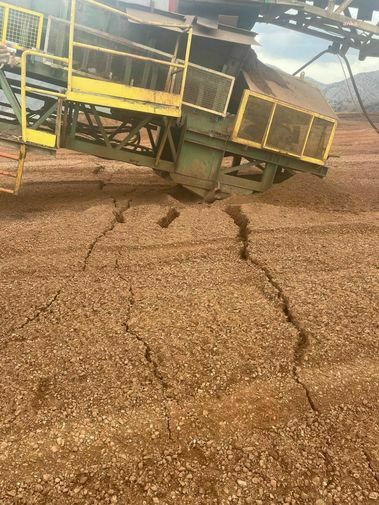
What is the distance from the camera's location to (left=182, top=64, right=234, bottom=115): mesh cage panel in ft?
→ 19.4

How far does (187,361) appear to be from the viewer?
2.94m

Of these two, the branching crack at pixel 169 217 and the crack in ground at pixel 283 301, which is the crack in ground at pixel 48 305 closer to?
the branching crack at pixel 169 217

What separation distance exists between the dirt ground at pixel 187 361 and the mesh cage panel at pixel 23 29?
229cm

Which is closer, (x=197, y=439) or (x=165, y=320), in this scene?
(x=197, y=439)

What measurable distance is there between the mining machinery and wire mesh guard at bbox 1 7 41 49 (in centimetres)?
1

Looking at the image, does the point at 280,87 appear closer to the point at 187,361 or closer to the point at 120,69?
the point at 120,69

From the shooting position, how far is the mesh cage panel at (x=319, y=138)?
21.4 ft

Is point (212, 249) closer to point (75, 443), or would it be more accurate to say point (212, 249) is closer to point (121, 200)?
point (121, 200)

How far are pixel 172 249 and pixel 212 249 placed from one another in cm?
49

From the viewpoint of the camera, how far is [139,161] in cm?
634

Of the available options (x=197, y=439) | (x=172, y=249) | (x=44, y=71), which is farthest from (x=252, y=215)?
(x=197, y=439)

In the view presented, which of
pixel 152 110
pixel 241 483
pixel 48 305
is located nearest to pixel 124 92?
pixel 152 110

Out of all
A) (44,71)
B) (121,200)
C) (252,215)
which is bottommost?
(121,200)

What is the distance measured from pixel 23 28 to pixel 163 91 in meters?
2.03
